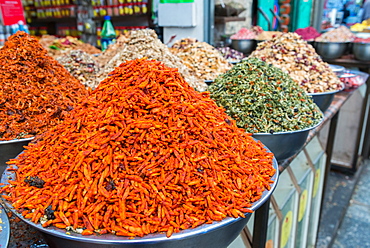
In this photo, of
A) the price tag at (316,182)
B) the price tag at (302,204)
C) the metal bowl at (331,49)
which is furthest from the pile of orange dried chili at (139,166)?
the metal bowl at (331,49)

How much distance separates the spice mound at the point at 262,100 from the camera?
1188 mm

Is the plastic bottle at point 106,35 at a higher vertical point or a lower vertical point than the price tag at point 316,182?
higher

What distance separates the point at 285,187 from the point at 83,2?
447 cm

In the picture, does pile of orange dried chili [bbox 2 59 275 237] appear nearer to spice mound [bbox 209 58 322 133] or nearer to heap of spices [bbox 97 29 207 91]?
spice mound [bbox 209 58 322 133]

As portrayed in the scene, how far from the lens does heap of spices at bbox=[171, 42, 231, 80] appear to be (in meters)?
1.81

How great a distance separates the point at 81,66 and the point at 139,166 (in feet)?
4.00

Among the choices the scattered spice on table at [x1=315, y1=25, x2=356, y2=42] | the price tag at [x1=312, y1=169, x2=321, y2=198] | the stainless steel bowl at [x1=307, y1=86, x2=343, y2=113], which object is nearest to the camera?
the stainless steel bowl at [x1=307, y1=86, x2=343, y2=113]

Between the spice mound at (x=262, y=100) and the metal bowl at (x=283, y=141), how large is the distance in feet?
0.08

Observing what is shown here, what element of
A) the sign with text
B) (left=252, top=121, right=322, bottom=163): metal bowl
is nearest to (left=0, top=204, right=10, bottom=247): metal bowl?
(left=252, top=121, right=322, bottom=163): metal bowl

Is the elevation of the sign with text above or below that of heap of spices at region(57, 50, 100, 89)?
above

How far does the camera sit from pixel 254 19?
560 centimetres

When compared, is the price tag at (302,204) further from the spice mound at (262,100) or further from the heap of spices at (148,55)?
the heap of spices at (148,55)

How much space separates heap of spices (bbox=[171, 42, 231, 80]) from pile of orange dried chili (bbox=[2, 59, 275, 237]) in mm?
921

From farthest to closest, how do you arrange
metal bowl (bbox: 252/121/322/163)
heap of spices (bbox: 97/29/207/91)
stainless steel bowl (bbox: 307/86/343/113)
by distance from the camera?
stainless steel bowl (bbox: 307/86/343/113) < heap of spices (bbox: 97/29/207/91) < metal bowl (bbox: 252/121/322/163)
